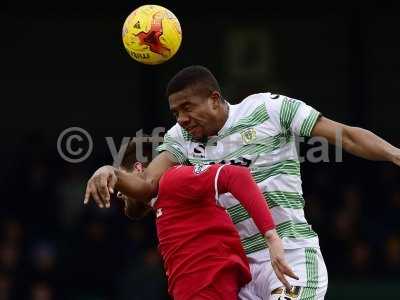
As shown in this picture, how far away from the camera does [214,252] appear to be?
6422mm

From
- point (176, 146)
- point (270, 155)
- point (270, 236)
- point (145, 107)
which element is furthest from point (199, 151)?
point (145, 107)

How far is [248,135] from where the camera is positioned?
6879 mm

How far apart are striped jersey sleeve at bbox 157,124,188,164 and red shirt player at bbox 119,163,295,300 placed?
56cm

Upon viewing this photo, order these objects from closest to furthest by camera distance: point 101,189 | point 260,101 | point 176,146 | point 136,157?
point 101,189
point 260,101
point 176,146
point 136,157

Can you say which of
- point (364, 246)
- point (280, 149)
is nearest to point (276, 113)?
point (280, 149)

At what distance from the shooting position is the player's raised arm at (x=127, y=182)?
603 centimetres

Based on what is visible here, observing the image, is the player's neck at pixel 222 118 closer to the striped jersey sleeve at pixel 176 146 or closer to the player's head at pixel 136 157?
the striped jersey sleeve at pixel 176 146

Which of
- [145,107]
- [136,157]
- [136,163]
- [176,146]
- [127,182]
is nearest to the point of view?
[127,182]

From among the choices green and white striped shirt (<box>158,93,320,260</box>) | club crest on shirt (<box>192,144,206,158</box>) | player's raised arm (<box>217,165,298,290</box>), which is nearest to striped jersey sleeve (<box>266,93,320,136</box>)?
green and white striped shirt (<box>158,93,320,260</box>)

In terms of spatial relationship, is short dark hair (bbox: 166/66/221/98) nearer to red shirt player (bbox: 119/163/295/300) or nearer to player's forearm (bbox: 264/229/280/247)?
red shirt player (bbox: 119/163/295/300)

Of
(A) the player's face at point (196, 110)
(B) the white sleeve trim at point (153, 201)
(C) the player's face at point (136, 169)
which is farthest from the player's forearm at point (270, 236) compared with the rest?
(C) the player's face at point (136, 169)

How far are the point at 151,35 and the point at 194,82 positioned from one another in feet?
2.19

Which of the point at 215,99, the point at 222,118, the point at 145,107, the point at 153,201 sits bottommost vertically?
Result: the point at 145,107

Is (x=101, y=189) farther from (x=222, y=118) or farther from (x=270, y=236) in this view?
(x=222, y=118)
